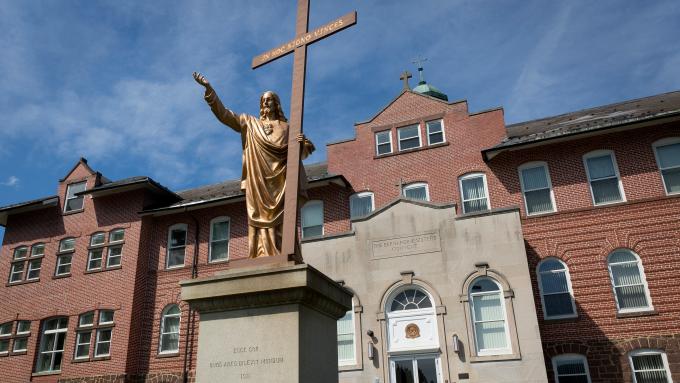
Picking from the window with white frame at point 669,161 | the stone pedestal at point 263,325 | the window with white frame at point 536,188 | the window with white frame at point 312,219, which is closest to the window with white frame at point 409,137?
the window with white frame at point 312,219

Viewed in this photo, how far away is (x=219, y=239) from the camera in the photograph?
2511 centimetres

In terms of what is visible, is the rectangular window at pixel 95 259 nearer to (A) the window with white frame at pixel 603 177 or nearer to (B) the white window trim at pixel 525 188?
(B) the white window trim at pixel 525 188

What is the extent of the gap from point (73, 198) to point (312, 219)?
12927 mm

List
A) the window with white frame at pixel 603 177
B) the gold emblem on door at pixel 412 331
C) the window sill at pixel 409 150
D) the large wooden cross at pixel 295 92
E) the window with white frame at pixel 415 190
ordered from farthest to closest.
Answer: the window sill at pixel 409 150, the window with white frame at pixel 415 190, the window with white frame at pixel 603 177, the gold emblem on door at pixel 412 331, the large wooden cross at pixel 295 92

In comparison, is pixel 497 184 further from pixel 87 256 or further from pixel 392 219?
pixel 87 256

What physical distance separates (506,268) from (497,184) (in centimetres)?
472

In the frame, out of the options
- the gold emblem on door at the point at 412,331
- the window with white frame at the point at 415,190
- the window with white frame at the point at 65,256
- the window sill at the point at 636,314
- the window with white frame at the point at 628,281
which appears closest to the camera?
the window sill at the point at 636,314

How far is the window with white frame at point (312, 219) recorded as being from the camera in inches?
913

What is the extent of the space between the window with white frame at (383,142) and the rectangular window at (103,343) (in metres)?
14.0

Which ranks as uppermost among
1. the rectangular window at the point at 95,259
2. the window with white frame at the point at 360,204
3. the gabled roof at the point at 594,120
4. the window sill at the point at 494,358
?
the gabled roof at the point at 594,120

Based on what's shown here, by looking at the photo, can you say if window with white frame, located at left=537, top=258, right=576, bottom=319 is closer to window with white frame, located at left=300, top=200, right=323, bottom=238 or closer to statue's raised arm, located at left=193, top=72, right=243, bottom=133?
window with white frame, located at left=300, top=200, right=323, bottom=238

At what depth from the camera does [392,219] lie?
19141 mm

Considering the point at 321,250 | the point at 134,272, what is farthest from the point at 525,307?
the point at 134,272

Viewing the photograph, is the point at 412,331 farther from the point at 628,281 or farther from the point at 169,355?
the point at 169,355
